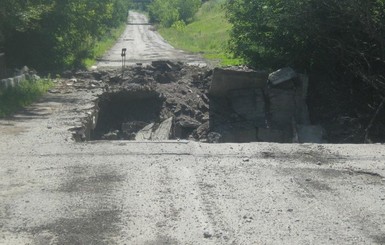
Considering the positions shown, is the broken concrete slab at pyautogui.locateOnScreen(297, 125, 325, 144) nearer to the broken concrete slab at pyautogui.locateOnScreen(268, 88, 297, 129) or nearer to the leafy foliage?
the broken concrete slab at pyautogui.locateOnScreen(268, 88, 297, 129)

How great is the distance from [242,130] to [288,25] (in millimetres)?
3565

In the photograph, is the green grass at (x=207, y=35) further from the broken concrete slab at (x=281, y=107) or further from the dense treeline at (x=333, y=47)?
the broken concrete slab at (x=281, y=107)

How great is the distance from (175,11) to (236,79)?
77.5 metres

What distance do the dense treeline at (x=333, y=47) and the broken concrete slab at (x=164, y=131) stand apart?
426cm

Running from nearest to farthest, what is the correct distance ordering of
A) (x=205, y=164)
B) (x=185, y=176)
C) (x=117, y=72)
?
(x=185, y=176) → (x=205, y=164) → (x=117, y=72)

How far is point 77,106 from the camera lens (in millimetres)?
14883

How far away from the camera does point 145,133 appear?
15.0 metres

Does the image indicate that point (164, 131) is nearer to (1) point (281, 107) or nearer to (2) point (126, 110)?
(2) point (126, 110)

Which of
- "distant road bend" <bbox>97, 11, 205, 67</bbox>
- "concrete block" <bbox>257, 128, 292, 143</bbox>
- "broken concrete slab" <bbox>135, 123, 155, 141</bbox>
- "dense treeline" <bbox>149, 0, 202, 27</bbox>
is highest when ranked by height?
"broken concrete slab" <bbox>135, 123, 155, 141</bbox>

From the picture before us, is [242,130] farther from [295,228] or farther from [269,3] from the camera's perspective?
[295,228]

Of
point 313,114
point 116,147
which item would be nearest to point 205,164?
point 116,147

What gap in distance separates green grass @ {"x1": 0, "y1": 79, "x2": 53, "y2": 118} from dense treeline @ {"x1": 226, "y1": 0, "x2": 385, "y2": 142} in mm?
6944

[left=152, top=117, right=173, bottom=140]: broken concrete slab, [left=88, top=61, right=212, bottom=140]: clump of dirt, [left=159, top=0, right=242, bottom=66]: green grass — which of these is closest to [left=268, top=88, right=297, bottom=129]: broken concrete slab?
[left=88, top=61, right=212, bottom=140]: clump of dirt

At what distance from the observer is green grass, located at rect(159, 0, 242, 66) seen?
32.8 metres
